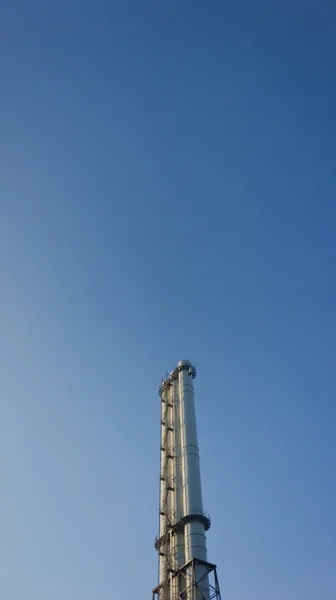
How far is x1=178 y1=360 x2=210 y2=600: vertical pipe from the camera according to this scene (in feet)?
147

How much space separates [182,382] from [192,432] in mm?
7674

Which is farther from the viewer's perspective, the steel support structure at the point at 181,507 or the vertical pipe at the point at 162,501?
the vertical pipe at the point at 162,501

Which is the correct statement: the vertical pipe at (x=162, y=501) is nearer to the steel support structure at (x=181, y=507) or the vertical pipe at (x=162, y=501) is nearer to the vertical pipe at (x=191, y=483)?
the steel support structure at (x=181, y=507)

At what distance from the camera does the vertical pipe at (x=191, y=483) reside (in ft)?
147

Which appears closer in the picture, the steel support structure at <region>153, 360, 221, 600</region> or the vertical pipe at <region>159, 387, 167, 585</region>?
the steel support structure at <region>153, 360, 221, 600</region>

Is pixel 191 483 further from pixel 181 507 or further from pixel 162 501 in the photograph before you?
pixel 162 501

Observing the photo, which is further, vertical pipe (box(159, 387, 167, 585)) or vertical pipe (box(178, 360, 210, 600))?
vertical pipe (box(159, 387, 167, 585))

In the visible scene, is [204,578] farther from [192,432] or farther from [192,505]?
[192,432]

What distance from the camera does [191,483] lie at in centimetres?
5012

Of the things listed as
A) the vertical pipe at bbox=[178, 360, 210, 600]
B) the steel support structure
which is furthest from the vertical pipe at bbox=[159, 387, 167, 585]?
the vertical pipe at bbox=[178, 360, 210, 600]

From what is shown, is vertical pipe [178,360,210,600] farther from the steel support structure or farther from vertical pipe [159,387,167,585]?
vertical pipe [159,387,167,585]

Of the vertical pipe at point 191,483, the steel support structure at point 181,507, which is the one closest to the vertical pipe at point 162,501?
the steel support structure at point 181,507

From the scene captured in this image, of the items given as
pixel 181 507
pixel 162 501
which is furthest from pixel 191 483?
pixel 162 501

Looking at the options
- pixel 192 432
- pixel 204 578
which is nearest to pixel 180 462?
pixel 192 432
